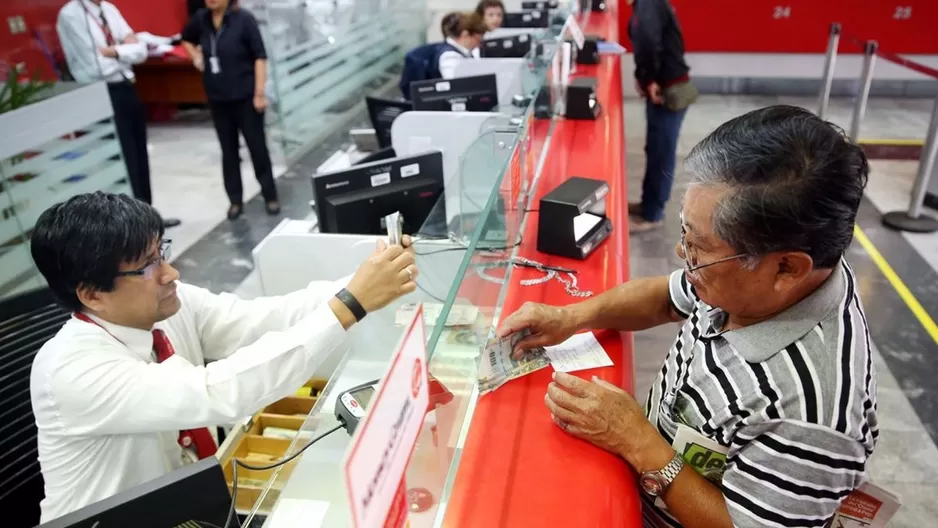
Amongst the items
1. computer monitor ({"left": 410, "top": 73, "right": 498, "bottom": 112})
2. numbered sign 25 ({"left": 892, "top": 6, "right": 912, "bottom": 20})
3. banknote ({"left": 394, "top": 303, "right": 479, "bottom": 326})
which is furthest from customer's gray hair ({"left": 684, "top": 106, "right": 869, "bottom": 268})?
numbered sign 25 ({"left": 892, "top": 6, "right": 912, "bottom": 20})

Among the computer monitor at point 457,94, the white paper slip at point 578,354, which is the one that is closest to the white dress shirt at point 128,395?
the white paper slip at point 578,354

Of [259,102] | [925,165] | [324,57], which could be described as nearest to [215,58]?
[259,102]

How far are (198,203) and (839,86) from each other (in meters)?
7.01

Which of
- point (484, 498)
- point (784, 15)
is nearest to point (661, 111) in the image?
point (484, 498)

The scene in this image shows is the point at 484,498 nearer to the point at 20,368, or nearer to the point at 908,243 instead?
the point at 20,368

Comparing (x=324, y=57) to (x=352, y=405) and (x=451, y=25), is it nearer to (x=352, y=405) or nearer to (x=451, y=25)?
(x=451, y=25)

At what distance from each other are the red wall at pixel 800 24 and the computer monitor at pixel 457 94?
15.3 feet

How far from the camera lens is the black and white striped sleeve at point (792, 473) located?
943 millimetres

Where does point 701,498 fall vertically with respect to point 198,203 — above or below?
above

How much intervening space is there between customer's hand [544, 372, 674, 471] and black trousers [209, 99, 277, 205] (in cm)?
398

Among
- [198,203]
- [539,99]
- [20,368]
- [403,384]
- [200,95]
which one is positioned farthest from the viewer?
[200,95]

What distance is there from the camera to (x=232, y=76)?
4.45m

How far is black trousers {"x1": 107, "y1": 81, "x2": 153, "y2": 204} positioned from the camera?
4473 millimetres

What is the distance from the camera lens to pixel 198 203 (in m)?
5.18
